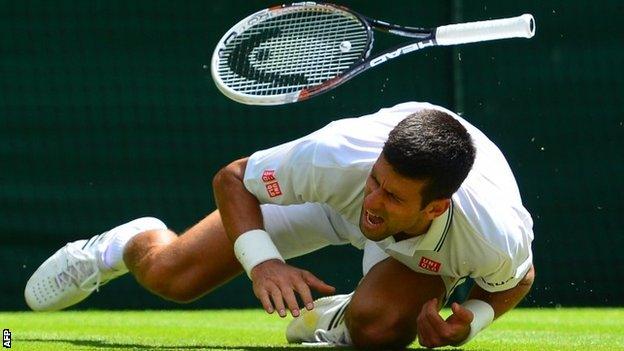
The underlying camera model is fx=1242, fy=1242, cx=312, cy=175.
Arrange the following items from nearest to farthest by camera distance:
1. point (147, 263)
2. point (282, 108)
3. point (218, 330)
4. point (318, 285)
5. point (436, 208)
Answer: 1. point (318, 285)
2. point (436, 208)
3. point (147, 263)
4. point (218, 330)
5. point (282, 108)

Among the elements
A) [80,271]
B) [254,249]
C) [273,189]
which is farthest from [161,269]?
[254,249]

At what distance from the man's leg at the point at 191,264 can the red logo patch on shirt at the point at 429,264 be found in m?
0.81

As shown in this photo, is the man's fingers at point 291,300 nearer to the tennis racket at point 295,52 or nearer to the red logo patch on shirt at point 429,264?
the red logo patch on shirt at point 429,264

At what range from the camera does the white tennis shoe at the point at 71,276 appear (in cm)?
464

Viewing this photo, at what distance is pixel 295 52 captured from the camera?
15.2 ft

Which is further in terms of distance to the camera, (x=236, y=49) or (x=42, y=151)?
(x=42, y=151)

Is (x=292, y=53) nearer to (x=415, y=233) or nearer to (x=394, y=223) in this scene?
(x=415, y=233)

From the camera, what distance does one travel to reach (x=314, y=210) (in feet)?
14.1

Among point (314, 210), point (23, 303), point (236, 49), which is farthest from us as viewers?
point (23, 303)

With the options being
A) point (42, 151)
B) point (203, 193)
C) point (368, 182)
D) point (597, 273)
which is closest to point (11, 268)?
point (42, 151)

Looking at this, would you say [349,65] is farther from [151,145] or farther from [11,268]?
[11,268]

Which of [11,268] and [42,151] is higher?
[42,151]

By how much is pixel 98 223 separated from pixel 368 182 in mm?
3403

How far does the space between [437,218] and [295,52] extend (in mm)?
1377
